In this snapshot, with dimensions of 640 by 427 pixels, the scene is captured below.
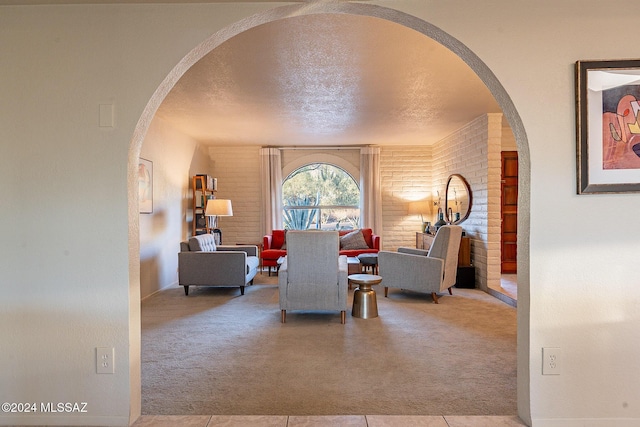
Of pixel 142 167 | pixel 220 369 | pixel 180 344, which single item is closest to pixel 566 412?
pixel 220 369

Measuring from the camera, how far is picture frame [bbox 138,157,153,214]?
5.02 m

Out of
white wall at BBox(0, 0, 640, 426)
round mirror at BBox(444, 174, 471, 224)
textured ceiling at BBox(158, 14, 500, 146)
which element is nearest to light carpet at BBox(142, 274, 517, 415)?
white wall at BBox(0, 0, 640, 426)

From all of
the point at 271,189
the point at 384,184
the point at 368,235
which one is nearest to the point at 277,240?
the point at 271,189

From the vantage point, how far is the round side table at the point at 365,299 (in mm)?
4141

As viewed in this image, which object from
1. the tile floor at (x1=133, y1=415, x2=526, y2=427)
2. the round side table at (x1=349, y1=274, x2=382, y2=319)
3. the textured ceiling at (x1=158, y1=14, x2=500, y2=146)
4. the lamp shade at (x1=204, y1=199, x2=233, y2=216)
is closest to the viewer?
the tile floor at (x1=133, y1=415, x2=526, y2=427)

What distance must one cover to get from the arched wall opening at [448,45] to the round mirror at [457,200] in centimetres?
403

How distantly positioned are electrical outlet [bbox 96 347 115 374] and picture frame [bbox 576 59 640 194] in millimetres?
2646

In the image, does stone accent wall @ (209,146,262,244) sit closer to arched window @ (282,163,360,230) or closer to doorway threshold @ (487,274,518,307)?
arched window @ (282,163,360,230)

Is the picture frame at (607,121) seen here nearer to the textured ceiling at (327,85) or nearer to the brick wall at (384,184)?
the textured ceiling at (327,85)

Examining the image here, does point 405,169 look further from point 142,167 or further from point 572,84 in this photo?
point 572,84

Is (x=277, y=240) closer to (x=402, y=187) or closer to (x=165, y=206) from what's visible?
(x=165, y=206)

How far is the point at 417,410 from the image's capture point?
7.32 ft

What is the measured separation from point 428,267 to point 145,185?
12.8 ft

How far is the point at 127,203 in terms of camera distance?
206 cm
